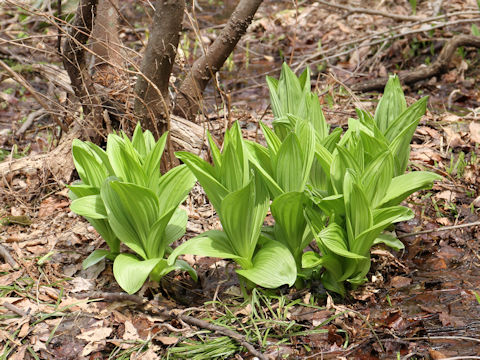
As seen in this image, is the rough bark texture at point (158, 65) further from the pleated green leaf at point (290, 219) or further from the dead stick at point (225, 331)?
the dead stick at point (225, 331)

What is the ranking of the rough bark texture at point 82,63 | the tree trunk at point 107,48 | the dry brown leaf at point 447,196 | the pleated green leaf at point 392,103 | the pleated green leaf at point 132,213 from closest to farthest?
1. the pleated green leaf at point 132,213
2. the pleated green leaf at point 392,103
3. the dry brown leaf at point 447,196
4. the rough bark texture at point 82,63
5. the tree trunk at point 107,48

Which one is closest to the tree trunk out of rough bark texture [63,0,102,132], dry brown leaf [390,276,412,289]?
rough bark texture [63,0,102,132]

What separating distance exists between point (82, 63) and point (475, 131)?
8.79ft

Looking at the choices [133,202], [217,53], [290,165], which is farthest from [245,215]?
[217,53]

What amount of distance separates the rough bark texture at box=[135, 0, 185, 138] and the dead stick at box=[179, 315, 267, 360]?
45.5 inches

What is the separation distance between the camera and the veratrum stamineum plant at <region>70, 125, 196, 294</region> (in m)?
2.36

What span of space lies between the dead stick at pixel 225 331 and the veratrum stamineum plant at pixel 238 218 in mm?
237

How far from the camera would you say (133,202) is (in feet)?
7.73

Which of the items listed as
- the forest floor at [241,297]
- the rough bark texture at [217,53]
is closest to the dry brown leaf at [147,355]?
the forest floor at [241,297]

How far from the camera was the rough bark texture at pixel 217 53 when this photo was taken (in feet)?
11.4

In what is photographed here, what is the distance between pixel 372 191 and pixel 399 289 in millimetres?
533

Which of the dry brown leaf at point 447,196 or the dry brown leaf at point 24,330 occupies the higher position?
the dry brown leaf at point 447,196

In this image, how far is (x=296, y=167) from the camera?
232 centimetres

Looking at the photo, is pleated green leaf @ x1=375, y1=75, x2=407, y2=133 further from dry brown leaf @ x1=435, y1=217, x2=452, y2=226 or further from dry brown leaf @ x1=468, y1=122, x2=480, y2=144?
dry brown leaf @ x1=468, y1=122, x2=480, y2=144
